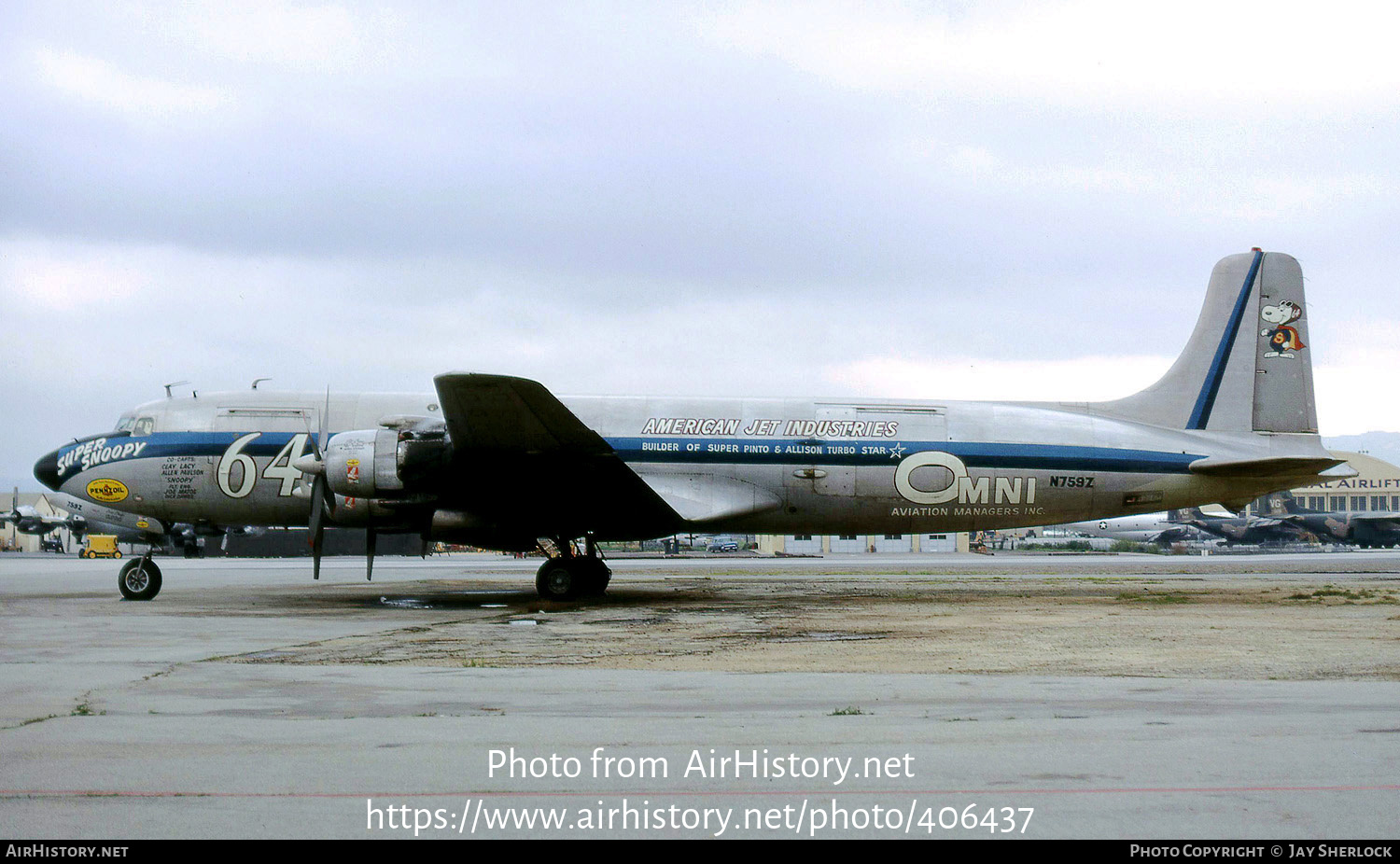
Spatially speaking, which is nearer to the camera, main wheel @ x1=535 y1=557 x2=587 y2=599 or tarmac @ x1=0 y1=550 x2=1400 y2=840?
tarmac @ x1=0 y1=550 x2=1400 y2=840

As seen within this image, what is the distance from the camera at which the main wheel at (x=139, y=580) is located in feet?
62.3

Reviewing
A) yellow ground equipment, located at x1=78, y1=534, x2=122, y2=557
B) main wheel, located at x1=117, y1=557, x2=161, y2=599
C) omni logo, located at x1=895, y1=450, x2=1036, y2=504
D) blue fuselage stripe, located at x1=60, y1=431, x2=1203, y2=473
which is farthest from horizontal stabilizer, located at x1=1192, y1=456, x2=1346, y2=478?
yellow ground equipment, located at x1=78, y1=534, x2=122, y2=557

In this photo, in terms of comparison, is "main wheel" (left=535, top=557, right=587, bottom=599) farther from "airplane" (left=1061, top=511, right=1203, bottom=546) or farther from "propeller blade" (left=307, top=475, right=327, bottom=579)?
"airplane" (left=1061, top=511, right=1203, bottom=546)

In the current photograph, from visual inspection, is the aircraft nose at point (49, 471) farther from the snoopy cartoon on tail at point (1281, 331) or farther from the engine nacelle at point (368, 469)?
the snoopy cartoon on tail at point (1281, 331)

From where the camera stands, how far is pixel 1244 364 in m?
21.5

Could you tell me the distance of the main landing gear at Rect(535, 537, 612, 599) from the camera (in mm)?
19234

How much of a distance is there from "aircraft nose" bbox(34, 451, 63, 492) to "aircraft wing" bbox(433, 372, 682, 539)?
8696 mm

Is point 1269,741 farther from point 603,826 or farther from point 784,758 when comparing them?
point 603,826

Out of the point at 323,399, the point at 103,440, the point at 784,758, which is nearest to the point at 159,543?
the point at 103,440

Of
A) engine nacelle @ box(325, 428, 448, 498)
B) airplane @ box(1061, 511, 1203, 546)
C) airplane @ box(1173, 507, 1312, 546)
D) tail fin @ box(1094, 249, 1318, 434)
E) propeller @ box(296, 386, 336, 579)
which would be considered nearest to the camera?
engine nacelle @ box(325, 428, 448, 498)

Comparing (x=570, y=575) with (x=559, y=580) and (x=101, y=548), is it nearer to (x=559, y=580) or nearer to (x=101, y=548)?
(x=559, y=580)

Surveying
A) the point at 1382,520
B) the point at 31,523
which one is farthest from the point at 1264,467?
the point at 31,523

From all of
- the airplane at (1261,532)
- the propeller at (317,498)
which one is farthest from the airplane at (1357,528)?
the propeller at (317,498)

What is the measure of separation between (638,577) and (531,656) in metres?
16.5
